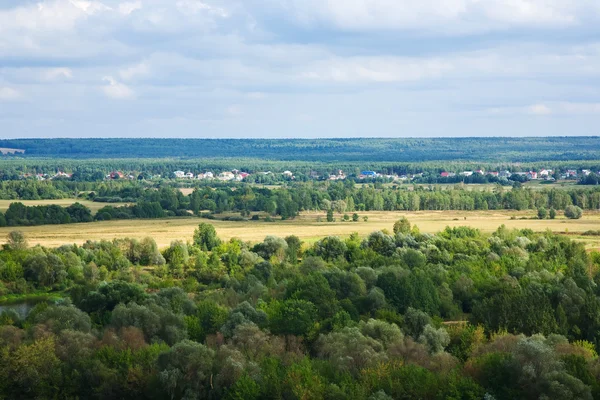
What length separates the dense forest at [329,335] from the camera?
1313 inches

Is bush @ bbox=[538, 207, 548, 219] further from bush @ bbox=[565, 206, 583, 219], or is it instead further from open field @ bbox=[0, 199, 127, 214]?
open field @ bbox=[0, 199, 127, 214]

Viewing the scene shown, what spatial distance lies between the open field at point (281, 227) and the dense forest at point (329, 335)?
24.4 meters

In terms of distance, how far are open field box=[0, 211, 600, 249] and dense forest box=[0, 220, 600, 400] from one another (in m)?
24.4

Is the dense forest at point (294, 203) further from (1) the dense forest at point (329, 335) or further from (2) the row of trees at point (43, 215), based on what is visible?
(1) the dense forest at point (329, 335)

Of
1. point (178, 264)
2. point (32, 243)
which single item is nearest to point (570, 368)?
point (178, 264)

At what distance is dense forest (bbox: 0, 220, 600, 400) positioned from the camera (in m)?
33.3

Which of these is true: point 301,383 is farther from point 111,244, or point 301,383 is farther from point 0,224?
point 0,224

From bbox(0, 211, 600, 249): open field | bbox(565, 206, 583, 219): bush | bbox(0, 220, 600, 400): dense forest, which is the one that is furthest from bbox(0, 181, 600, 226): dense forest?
bbox(0, 220, 600, 400): dense forest

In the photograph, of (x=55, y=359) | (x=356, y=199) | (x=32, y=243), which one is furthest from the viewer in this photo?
(x=356, y=199)

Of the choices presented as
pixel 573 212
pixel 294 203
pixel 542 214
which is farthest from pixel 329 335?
pixel 294 203

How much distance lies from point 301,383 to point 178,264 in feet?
128

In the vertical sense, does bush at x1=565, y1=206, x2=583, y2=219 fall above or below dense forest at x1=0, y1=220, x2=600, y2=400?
below

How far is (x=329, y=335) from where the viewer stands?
39.9m

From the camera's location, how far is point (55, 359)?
1496 inches
